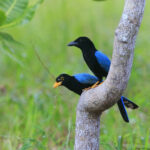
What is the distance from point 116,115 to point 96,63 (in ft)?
4.62

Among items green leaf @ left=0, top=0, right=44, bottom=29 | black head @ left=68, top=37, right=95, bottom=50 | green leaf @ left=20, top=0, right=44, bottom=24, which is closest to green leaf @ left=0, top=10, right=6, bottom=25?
green leaf @ left=0, top=0, right=44, bottom=29

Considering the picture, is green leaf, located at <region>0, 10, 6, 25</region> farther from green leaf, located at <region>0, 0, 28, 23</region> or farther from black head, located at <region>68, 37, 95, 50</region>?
black head, located at <region>68, 37, 95, 50</region>

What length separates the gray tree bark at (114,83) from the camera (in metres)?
1.53

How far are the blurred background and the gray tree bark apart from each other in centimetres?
31

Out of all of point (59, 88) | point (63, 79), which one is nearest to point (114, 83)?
point (63, 79)

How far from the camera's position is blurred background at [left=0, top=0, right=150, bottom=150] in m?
2.78

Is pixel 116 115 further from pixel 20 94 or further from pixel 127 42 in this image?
pixel 127 42

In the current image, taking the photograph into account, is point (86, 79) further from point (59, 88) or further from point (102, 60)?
point (59, 88)

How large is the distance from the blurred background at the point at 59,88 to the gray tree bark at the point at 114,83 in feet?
1.03

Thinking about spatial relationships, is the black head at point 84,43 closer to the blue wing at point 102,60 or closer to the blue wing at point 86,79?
the blue wing at point 102,60

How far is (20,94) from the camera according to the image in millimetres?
4180

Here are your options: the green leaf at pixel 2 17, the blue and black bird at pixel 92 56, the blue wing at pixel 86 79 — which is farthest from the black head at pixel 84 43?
the green leaf at pixel 2 17

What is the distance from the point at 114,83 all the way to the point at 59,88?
3.66ft

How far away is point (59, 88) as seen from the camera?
2.69 m
